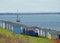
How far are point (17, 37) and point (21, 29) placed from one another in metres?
1.19

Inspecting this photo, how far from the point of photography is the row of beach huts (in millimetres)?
6374

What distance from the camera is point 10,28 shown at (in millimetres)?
6281

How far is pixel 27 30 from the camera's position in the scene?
22.4 ft

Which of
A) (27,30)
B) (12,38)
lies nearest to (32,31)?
(27,30)

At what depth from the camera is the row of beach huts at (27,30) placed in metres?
6.37

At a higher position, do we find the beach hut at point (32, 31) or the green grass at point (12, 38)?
the green grass at point (12, 38)

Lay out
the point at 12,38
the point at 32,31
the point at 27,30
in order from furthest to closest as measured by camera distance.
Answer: the point at 32,31 → the point at 27,30 → the point at 12,38

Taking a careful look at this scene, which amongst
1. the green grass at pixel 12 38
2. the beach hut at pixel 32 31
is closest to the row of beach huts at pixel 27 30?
the beach hut at pixel 32 31

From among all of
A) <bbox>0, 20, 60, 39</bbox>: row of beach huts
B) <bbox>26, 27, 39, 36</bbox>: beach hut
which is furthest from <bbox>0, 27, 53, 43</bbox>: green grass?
<bbox>26, 27, 39, 36</bbox>: beach hut

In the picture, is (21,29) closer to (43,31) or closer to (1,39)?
(43,31)

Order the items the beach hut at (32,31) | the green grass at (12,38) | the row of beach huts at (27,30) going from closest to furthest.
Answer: the green grass at (12,38) < the row of beach huts at (27,30) < the beach hut at (32,31)

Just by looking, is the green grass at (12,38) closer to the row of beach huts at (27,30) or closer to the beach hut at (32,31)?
the row of beach huts at (27,30)

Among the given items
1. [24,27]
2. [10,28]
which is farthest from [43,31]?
[10,28]

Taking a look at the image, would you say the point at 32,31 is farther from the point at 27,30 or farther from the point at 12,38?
the point at 12,38
